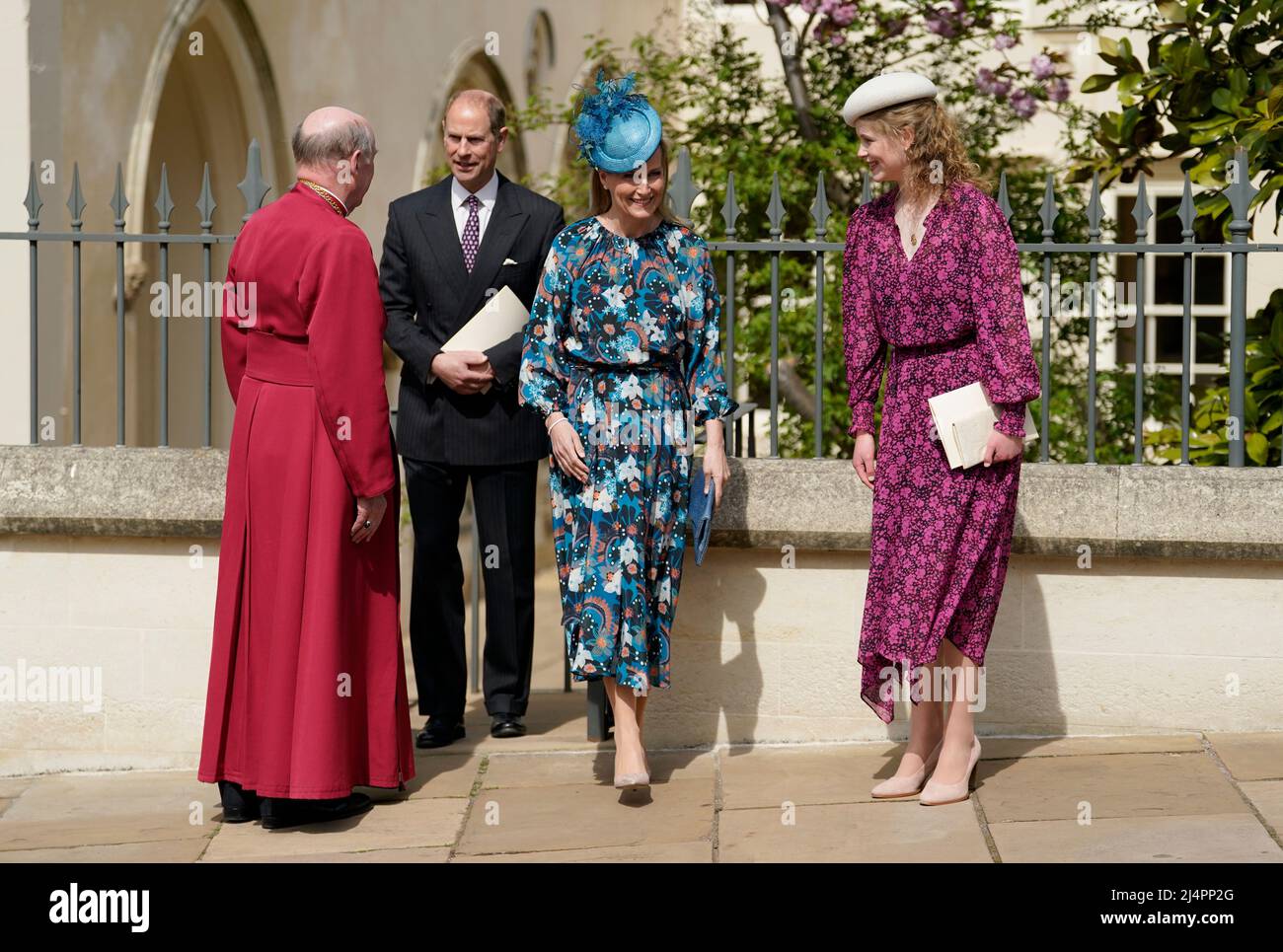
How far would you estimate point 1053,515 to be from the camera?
5.43m

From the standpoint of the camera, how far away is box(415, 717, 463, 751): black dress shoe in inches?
223

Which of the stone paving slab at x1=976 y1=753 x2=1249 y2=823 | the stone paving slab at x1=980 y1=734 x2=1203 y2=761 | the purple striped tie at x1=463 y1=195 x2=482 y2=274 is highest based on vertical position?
the purple striped tie at x1=463 y1=195 x2=482 y2=274

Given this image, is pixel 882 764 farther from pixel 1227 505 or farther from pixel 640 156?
pixel 640 156

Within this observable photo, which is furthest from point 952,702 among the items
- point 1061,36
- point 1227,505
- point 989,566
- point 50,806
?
point 1061,36

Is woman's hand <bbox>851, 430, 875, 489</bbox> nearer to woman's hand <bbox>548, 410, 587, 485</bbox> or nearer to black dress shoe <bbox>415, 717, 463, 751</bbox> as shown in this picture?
woman's hand <bbox>548, 410, 587, 485</bbox>

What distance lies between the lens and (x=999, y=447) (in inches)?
184

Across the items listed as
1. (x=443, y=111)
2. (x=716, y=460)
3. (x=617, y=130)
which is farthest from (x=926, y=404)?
(x=443, y=111)

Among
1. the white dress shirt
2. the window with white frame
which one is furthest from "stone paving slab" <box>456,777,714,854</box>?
the window with white frame

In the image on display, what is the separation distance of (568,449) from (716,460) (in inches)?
17.1

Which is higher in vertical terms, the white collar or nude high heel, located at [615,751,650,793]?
the white collar

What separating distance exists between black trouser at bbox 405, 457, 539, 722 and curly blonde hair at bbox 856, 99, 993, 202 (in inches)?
59.2

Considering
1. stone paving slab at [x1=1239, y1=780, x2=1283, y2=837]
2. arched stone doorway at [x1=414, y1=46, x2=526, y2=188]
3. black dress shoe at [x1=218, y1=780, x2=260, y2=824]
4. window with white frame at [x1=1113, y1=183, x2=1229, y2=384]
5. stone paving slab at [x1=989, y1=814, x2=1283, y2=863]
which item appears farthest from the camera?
window with white frame at [x1=1113, y1=183, x2=1229, y2=384]

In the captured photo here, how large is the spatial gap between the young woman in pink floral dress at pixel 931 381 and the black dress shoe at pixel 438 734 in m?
1.47

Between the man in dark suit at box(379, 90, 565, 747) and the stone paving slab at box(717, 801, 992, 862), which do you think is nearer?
the stone paving slab at box(717, 801, 992, 862)
